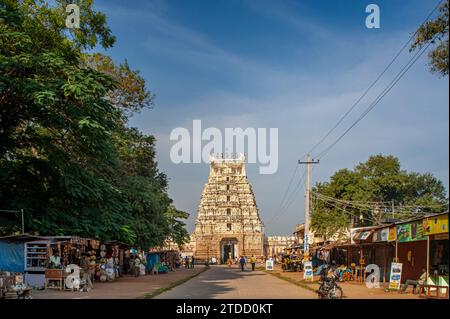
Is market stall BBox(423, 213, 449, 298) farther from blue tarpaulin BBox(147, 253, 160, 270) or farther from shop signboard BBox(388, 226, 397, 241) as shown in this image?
blue tarpaulin BBox(147, 253, 160, 270)

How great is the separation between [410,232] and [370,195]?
1313 inches

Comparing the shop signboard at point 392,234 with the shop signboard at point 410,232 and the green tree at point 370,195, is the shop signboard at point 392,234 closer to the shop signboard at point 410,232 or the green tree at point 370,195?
the shop signboard at point 410,232

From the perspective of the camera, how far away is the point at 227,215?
78812 millimetres

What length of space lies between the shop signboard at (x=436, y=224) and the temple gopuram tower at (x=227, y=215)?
193 feet

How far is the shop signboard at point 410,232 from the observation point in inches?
780

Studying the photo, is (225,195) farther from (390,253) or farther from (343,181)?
(390,253)

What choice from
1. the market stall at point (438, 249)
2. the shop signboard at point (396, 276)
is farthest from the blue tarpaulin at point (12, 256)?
the market stall at point (438, 249)

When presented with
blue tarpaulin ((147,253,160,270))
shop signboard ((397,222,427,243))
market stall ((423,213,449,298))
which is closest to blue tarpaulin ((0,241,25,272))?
shop signboard ((397,222,427,243))

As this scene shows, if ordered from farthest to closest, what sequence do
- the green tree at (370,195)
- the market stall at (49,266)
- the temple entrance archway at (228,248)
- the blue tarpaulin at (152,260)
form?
1. the temple entrance archway at (228,248)
2. the green tree at (370,195)
3. the blue tarpaulin at (152,260)
4. the market stall at (49,266)

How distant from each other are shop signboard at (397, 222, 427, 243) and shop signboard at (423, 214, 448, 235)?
71 centimetres

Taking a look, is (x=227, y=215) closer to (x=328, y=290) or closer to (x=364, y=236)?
(x=364, y=236)

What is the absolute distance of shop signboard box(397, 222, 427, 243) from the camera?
19.8 m

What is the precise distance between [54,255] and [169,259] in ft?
92.3
